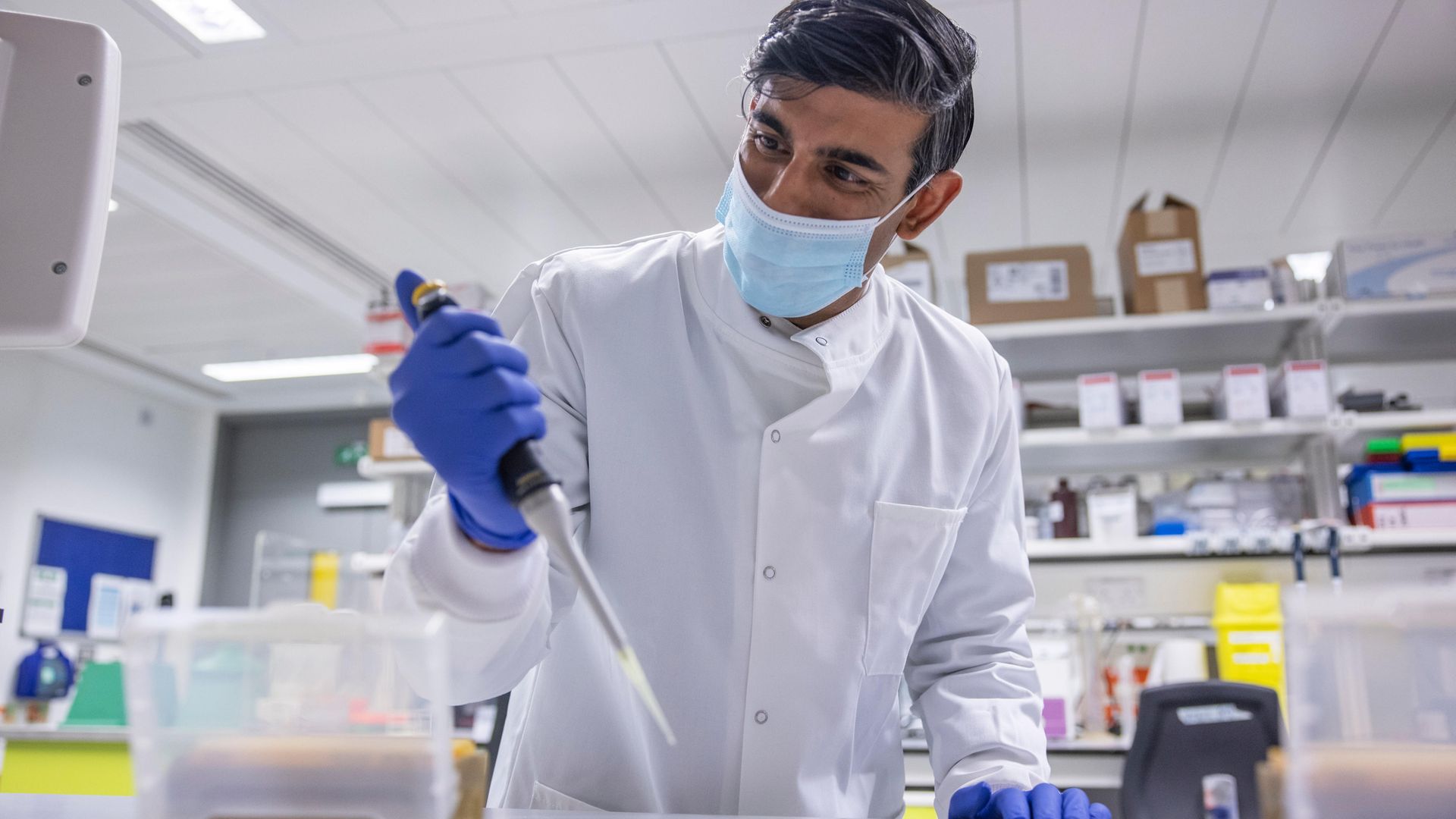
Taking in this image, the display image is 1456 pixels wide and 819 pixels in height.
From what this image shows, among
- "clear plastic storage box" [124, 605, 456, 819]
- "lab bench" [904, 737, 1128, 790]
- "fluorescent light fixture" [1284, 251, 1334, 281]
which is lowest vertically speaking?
"lab bench" [904, 737, 1128, 790]

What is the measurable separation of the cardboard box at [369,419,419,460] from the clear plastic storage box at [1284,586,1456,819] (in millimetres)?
3634

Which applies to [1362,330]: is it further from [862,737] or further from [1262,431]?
[862,737]

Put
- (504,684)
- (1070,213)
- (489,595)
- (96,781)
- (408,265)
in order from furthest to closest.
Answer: (408,265)
(1070,213)
(96,781)
(504,684)
(489,595)

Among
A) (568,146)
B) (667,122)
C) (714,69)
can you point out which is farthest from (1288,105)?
(568,146)

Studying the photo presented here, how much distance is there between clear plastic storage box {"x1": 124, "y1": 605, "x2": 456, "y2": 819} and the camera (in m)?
0.51

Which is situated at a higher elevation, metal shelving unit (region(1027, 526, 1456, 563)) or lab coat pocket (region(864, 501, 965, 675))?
metal shelving unit (region(1027, 526, 1456, 563))

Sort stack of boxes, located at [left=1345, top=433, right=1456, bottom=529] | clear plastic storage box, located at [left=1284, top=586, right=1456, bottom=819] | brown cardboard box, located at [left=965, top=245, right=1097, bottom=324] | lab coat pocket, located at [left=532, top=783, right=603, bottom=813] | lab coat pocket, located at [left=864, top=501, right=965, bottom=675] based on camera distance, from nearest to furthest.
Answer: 1. clear plastic storage box, located at [left=1284, top=586, right=1456, bottom=819]
2. lab coat pocket, located at [left=532, top=783, right=603, bottom=813]
3. lab coat pocket, located at [left=864, top=501, right=965, bottom=675]
4. stack of boxes, located at [left=1345, top=433, right=1456, bottom=529]
5. brown cardboard box, located at [left=965, top=245, right=1097, bottom=324]

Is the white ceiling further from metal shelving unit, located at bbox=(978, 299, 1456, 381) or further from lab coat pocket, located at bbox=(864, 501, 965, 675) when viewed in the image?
lab coat pocket, located at bbox=(864, 501, 965, 675)

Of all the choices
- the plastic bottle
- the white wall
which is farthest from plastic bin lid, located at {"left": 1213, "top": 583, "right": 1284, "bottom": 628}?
the white wall

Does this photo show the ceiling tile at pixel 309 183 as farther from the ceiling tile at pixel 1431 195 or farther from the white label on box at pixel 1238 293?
the ceiling tile at pixel 1431 195

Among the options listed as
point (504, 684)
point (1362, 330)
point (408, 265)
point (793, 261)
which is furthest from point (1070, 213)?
point (504, 684)

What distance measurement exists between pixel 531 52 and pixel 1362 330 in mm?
2711

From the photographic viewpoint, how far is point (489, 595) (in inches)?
30.3

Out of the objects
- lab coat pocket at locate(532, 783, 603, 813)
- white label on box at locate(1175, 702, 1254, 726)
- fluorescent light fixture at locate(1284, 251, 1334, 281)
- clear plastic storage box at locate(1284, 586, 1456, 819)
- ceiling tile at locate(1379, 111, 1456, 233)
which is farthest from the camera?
fluorescent light fixture at locate(1284, 251, 1334, 281)
